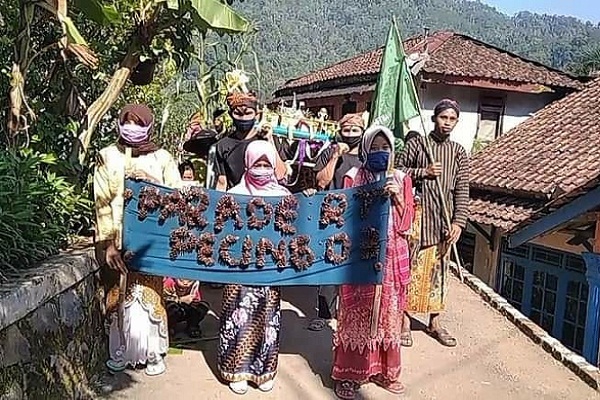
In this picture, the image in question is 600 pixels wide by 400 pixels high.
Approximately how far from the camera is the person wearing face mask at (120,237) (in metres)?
4.41

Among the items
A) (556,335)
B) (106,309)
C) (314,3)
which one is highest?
(314,3)

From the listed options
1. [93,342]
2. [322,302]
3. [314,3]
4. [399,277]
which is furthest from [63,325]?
[314,3]

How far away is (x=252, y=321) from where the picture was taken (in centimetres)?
448

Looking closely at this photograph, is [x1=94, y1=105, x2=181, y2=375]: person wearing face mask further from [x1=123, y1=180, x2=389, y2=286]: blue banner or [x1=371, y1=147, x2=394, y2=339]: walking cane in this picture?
[x1=371, y1=147, x2=394, y2=339]: walking cane

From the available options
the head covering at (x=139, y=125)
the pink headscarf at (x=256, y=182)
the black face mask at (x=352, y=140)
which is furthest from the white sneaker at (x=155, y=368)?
the black face mask at (x=352, y=140)

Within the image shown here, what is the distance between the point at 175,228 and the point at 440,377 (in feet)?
7.32

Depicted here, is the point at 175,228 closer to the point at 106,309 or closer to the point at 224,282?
the point at 224,282

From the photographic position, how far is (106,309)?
→ 477cm

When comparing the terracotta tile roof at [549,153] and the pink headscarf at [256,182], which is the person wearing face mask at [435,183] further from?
the terracotta tile roof at [549,153]

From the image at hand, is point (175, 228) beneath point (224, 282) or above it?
above

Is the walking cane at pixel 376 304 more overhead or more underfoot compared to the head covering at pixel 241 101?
more underfoot

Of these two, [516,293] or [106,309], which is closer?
[106,309]

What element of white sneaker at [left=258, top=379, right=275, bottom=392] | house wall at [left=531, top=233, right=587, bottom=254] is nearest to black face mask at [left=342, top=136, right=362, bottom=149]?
white sneaker at [left=258, top=379, right=275, bottom=392]

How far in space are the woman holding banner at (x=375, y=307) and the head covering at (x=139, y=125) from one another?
1407 millimetres
